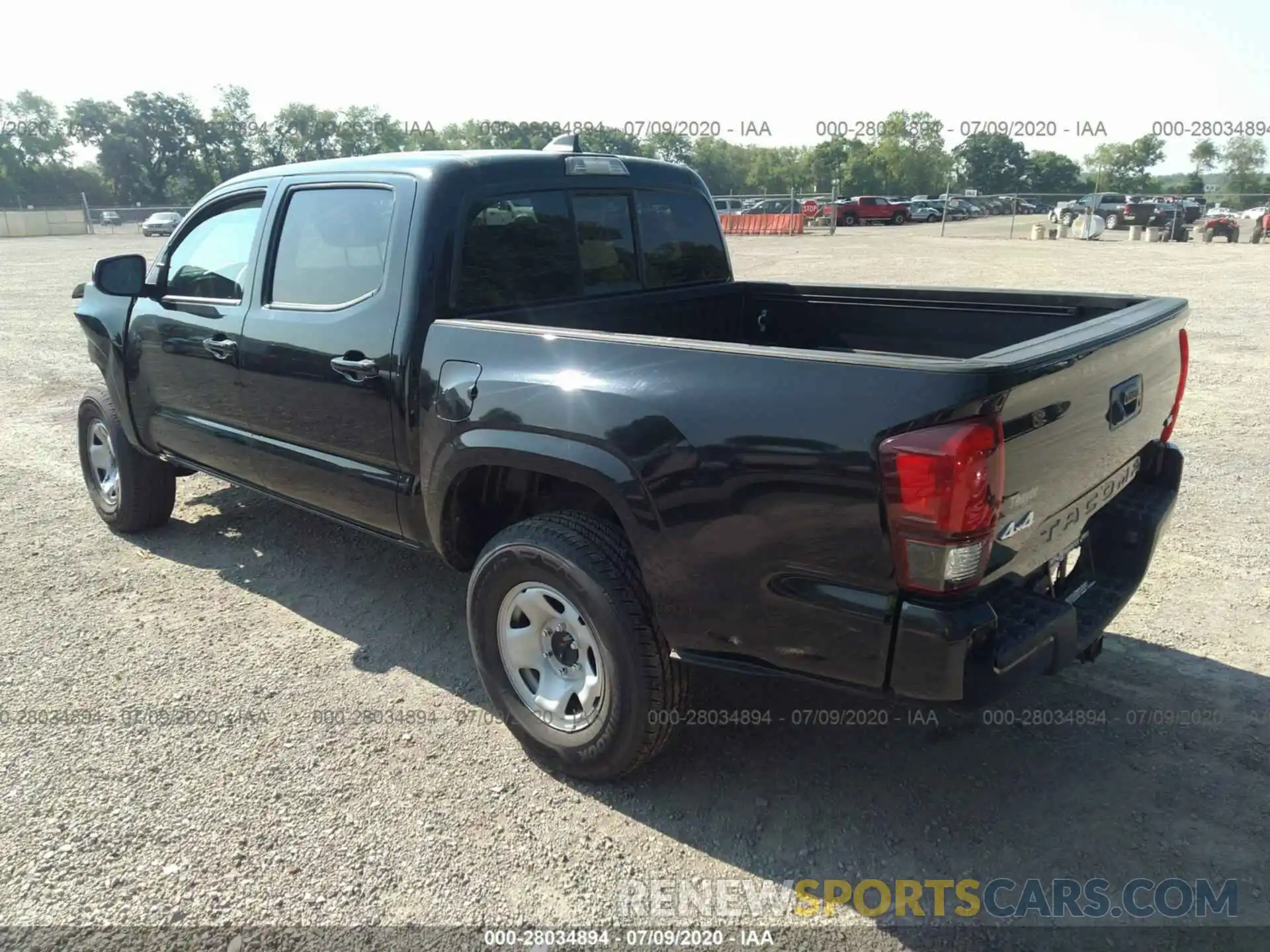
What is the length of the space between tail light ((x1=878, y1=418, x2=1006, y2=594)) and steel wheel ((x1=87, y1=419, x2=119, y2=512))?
4.54 m

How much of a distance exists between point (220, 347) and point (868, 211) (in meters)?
46.5

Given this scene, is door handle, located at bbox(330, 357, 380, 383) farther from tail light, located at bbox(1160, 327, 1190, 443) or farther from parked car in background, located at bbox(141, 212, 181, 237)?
parked car in background, located at bbox(141, 212, 181, 237)

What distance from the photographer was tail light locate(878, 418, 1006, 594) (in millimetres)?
2057

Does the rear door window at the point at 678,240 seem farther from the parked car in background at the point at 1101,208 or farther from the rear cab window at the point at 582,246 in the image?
the parked car in background at the point at 1101,208

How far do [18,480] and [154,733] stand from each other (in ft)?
13.0

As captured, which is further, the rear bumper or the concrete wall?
the concrete wall

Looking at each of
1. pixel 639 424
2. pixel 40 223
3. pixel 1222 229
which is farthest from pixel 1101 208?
pixel 40 223

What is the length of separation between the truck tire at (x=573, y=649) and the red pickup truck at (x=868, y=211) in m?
45.6

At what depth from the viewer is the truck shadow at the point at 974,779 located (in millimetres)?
2613

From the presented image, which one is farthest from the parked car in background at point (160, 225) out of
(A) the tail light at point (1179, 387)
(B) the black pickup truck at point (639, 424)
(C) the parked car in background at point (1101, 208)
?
(A) the tail light at point (1179, 387)

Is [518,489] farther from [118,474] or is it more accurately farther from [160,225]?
[160,225]

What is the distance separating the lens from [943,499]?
6.77 ft

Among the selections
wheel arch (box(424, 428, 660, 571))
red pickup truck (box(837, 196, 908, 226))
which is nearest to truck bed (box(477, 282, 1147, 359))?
wheel arch (box(424, 428, 660, 571))

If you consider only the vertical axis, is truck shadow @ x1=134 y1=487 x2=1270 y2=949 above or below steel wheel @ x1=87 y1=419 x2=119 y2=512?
below
